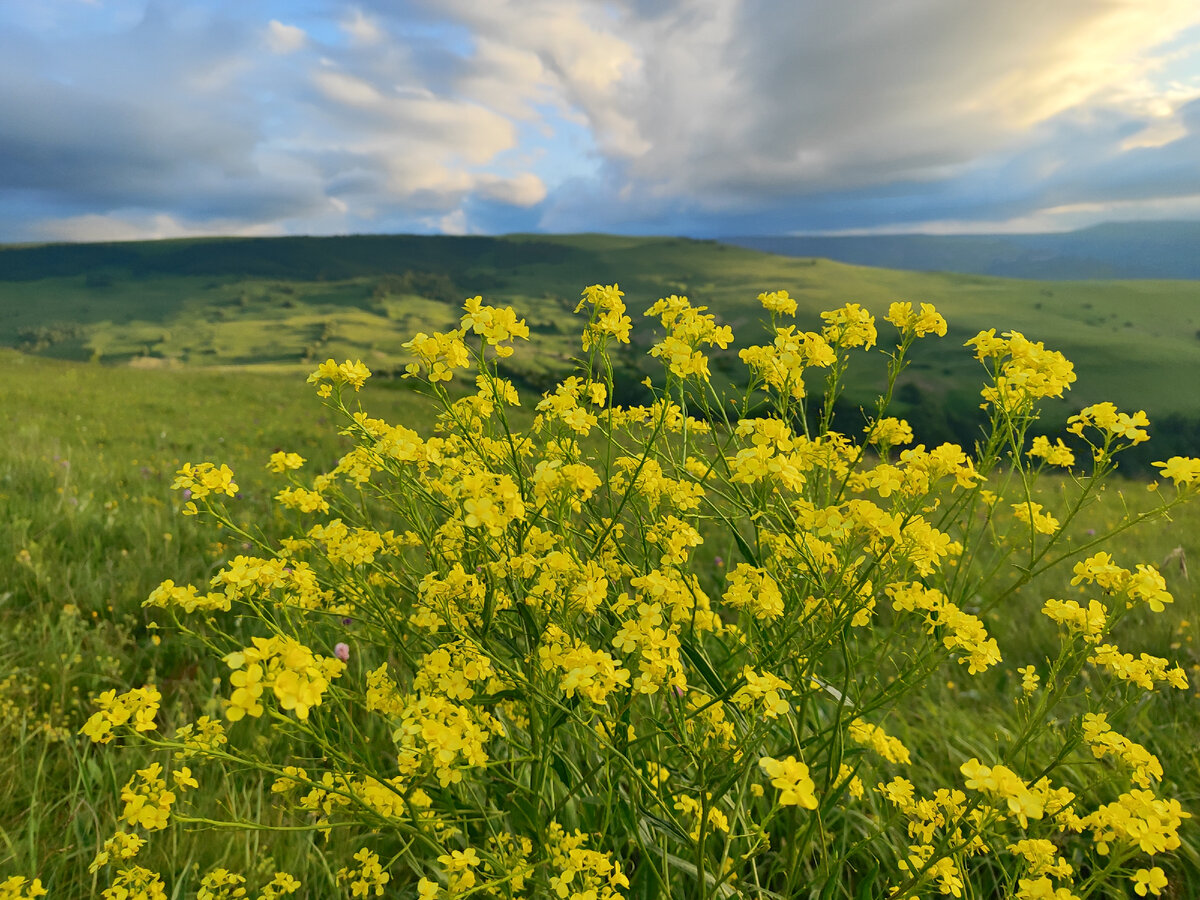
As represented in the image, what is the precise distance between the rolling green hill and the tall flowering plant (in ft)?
91.4

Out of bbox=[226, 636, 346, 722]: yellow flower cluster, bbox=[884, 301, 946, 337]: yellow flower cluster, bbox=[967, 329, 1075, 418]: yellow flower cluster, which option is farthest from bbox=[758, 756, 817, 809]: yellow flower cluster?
bbox=[884, 301, 946, 337]: yellow flower cluster

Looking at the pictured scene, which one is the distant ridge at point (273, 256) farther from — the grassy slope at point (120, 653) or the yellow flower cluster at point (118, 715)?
the yellow flower cluster at point (118, 715)

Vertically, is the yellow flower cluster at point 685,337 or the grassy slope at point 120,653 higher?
the yellow flower cluster at point 685,337

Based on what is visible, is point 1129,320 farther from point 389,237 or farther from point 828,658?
point 389,237

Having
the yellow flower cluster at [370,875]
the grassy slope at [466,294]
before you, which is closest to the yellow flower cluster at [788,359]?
the yellow flower cluster at [370,875]

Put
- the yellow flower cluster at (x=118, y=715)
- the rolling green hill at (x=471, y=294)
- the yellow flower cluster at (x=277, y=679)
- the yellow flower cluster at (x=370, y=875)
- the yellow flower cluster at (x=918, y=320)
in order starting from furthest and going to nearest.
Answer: the rolling green hill at (x=471, y=294)
the yellow flower cluster at (x=918, y=320)
the yellow flower cluster at (x=370, y=875)
the yellow flower cluster at (x=118, y=715)
the yellow flower cluster at (x=277, y=679)

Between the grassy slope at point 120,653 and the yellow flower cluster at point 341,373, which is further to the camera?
the grassy slope at point 120,653

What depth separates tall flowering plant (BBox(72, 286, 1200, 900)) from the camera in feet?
5.61

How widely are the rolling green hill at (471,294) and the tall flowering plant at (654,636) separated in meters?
27.9

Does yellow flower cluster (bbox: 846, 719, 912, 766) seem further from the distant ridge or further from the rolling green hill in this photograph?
the distant ridge

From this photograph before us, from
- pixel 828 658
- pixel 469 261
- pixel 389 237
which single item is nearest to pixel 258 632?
pixel 828 658

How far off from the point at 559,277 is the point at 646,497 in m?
114

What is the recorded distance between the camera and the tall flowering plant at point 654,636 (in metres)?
1.71

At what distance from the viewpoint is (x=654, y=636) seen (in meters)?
1.66
